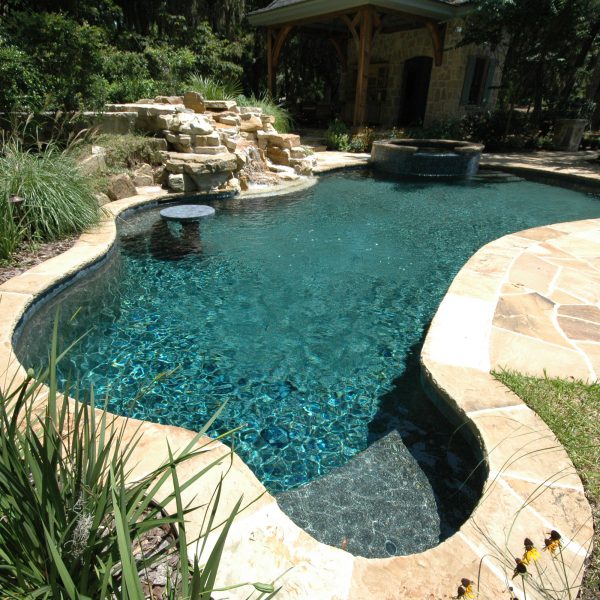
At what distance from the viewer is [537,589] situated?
1430 mm

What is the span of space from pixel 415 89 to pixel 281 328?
16173 millimetres

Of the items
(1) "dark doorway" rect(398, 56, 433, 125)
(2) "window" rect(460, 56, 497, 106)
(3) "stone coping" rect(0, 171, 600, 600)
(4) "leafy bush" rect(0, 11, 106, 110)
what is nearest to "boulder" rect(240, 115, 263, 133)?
(4) "leafy bush" rect(0, 11, 106, 110)

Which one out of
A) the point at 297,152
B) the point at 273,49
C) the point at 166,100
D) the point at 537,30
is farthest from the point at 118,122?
the point at 537,30

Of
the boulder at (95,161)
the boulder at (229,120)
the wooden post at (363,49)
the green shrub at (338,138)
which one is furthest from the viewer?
the green shrub at (338,138)

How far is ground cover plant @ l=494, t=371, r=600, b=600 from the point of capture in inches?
72.6

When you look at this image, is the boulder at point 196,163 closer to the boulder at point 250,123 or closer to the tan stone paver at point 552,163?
the boulder at point 250,123

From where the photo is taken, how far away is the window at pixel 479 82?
13692 millimetres

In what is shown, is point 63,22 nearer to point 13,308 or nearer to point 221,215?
point 221,215

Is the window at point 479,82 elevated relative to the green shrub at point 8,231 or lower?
elevated

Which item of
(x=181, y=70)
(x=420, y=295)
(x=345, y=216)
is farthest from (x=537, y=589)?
(x=181, y=70)

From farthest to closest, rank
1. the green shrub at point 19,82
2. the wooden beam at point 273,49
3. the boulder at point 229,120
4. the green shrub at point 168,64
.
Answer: the wooden beam at point 273,49, the green shrub at point 168,64, the boulder at point 229,120, the green shrub at point 19,82

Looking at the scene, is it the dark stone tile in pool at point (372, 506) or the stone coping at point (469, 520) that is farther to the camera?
the dark stone tile in pool at point (372, 506)

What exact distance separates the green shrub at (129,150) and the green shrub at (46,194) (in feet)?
6.76

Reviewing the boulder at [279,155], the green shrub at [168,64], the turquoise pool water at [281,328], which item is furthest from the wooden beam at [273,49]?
the turquoise pool water at [281,328]
